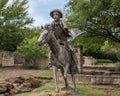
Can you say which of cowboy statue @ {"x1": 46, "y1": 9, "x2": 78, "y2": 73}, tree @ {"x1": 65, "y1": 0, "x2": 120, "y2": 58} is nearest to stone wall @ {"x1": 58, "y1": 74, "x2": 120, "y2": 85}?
tree @ {"x1": 65, "y1": 0, "x2": 120, "y2": 58}

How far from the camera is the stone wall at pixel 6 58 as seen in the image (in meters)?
31.5

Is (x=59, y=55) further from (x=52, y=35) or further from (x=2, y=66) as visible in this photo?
(x=2, y=66)

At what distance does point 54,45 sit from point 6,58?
22.0m

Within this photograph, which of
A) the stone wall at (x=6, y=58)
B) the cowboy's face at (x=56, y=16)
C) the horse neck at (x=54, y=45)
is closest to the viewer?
the horse neck at (x=54, y=45)

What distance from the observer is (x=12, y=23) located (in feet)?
109

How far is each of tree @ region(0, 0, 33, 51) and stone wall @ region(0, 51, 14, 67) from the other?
116 centimetres

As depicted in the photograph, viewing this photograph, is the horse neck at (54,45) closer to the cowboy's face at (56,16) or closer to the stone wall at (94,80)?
the cowboy's face at (56,16)

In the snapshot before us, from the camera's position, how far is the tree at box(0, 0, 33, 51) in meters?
32.5

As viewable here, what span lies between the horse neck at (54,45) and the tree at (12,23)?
830 inches

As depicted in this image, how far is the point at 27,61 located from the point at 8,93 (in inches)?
699

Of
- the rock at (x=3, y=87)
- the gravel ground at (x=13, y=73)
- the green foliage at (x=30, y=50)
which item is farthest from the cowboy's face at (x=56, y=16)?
the green foliage at (x=30, y=50)

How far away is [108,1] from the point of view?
17.7 meters

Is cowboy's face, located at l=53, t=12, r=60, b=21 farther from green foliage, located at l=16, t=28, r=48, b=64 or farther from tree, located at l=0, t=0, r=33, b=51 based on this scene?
tree, located at l=0, t=0, r=33, b=51

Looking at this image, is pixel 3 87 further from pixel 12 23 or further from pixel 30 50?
pixel 12 23
